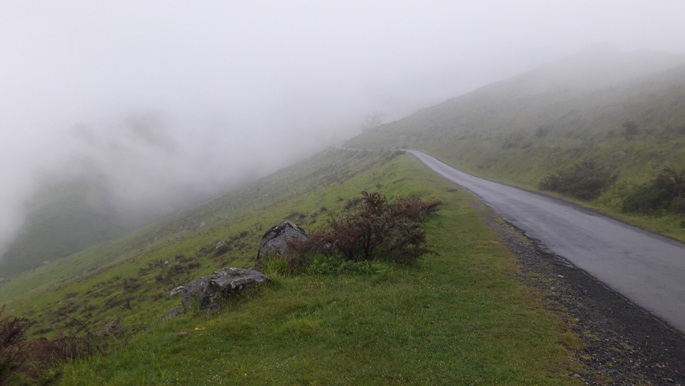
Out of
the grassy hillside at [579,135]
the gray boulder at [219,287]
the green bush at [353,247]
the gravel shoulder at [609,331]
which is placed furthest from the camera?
the grassy hillside at [579,135]

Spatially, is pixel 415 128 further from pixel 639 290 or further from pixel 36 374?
pixel 36 374

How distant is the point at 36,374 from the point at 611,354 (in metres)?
13.0

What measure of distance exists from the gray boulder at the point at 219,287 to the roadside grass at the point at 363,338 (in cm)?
44

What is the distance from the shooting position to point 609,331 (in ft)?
32.2

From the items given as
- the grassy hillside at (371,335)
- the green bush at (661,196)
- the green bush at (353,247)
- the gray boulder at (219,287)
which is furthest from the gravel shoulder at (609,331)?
the green bush at (661,196)

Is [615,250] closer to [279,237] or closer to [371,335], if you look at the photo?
[371,335]

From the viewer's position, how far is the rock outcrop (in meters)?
11.9

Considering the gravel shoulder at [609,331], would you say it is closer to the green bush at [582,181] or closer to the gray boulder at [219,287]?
the gray boulder at [219,287]

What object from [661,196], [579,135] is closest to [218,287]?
[661,196]

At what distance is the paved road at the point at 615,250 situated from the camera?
1196 centimetres

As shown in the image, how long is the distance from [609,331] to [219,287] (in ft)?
37.7

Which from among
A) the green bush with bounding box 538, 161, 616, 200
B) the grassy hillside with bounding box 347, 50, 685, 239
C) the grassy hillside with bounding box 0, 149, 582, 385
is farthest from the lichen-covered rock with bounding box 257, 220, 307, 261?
the green bush with bounding box 538, 161, 616, 200

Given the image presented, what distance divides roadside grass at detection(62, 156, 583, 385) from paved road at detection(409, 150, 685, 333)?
11.1ft

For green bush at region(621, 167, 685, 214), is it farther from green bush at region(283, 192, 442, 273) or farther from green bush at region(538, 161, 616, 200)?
green bush at region(283, 192, 442, 273)
